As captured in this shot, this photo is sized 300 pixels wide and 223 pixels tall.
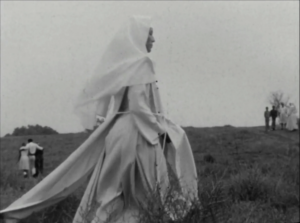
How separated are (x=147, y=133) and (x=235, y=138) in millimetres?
26269

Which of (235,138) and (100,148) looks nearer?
(100,148)

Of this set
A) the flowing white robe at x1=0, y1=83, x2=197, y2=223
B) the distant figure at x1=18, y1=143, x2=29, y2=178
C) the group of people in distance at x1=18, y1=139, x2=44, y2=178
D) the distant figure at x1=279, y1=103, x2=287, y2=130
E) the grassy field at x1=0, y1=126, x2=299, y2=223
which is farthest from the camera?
the distant figure at x1=279, y1=103, x2=287, y2=130

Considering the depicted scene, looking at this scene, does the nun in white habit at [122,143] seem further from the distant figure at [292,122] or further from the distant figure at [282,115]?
the distant figure at [282,115]

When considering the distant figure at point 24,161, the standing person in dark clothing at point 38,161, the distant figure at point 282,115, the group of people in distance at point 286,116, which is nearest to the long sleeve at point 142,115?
the distant figure at point 24,161

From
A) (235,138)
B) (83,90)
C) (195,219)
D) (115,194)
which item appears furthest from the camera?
(235,138)

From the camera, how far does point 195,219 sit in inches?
201

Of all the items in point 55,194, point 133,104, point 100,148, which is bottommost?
point 55,194

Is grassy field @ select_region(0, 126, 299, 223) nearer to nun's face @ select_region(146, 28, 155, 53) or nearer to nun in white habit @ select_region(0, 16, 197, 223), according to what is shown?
nun in white habit @ select_region(0, 16, 197, 223)

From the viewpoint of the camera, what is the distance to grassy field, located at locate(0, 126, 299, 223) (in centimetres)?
562

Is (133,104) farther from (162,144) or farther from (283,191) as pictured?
(283,191)

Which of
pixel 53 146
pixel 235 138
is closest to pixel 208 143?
pixel 235 138

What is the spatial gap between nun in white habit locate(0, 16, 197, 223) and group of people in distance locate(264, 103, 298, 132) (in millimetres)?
28775

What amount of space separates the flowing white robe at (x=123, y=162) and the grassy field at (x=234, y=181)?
0.89 feet

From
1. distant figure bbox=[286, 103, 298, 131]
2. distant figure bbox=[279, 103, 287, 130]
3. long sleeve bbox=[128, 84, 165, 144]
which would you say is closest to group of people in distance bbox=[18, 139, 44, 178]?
long sleeve bbox=[128, 84, 165, 144]
